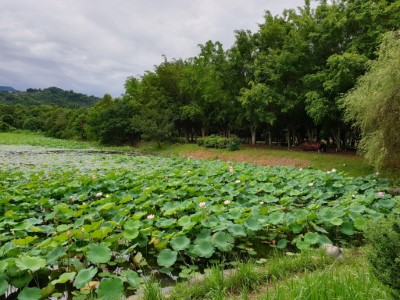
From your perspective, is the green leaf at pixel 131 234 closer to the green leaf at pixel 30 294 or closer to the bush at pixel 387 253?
the green leaf at pixel 30 294

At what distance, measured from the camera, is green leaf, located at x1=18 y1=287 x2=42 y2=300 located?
2.82 m

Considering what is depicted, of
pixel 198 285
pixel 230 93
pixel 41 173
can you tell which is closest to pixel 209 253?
pixel 198 285

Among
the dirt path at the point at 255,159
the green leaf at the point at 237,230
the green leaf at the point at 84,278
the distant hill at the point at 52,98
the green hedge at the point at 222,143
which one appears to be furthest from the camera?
the distant hill at the point at 52,98

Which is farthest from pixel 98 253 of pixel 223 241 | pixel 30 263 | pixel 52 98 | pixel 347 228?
pixel 52 98

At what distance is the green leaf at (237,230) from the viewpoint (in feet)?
13.3

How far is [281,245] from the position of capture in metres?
4.23

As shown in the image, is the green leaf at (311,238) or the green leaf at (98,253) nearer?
the green leaf at (98,253)

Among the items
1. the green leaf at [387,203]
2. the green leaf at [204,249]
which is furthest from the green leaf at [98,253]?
the green leaf at [387,203]

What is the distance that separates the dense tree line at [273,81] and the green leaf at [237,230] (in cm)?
923

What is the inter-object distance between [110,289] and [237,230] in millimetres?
1845

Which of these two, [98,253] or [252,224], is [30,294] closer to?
[98,253]

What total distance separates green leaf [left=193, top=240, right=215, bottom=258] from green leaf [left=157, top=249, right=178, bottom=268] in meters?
0.28

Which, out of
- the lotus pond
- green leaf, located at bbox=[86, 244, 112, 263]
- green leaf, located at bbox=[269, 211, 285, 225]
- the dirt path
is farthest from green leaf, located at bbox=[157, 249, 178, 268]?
the dirt path

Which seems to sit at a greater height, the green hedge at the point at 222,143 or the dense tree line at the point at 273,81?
the dense tree line at the point at 273,81
